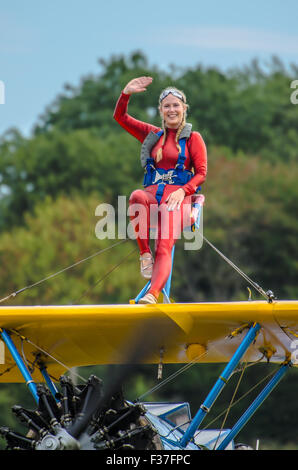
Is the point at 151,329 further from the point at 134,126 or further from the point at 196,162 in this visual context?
the point at 134,126

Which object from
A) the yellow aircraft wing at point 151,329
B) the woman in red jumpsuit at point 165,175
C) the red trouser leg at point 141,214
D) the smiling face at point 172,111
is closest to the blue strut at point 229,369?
the yellow aircraft wing at point 151,329

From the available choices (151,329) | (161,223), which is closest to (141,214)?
(161,223)

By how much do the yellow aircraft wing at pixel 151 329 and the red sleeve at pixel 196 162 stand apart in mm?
1411

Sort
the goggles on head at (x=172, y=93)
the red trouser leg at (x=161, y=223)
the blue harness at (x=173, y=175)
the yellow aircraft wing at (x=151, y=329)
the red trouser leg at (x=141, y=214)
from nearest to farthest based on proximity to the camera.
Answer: the yellow aircraft wing at (x=151, y=329)
the red trouser leg at (x=161, y=223)
the red trouser leg at (x=141, y=214)
the blue harness at (x=173, y=175)
the goggles on head at (x=172, y=93)

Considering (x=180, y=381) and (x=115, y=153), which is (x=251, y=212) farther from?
(x=180, y=381)

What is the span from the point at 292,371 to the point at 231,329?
29.1 metres

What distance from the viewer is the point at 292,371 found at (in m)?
39.5

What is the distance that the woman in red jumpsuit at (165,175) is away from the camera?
11.2 meters

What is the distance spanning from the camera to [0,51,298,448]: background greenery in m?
40.2

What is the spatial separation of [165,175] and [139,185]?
36.6 metres

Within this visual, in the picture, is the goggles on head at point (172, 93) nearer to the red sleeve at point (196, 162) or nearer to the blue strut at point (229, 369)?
the red sleeve at point (196, 162)

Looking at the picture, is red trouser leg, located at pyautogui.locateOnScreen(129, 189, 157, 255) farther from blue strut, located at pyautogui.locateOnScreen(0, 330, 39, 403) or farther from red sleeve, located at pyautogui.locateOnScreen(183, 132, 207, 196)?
blue strut, located at pyautogui.locateOnScreen(0, 330, 39, 403)

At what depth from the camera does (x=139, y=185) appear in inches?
1895
